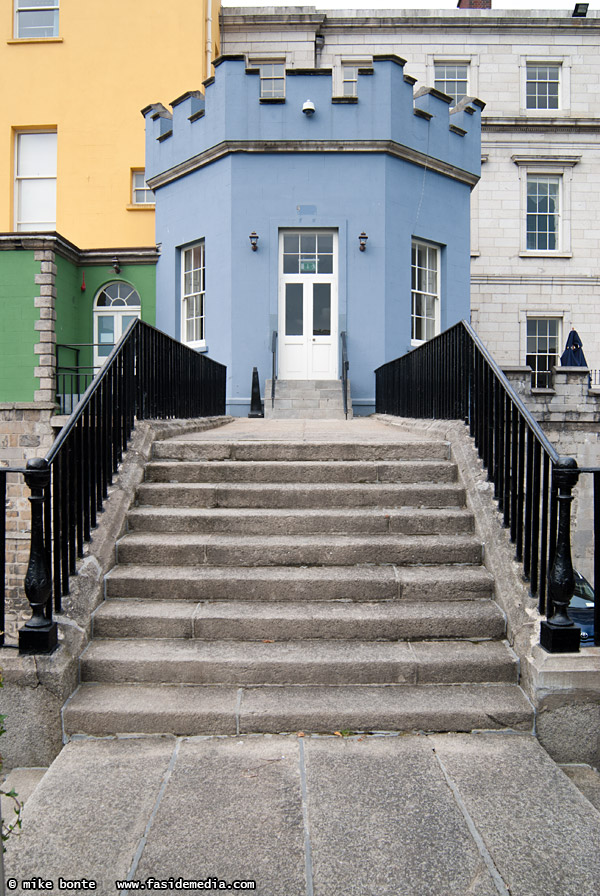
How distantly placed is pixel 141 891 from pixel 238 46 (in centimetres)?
2135

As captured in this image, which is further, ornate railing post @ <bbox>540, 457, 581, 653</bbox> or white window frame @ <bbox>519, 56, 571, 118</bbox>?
white window frame @ <bbox>519, 56, 571, 118</bbox>

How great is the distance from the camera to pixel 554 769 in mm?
2799

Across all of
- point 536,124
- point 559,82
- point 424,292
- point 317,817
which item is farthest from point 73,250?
point 559,82

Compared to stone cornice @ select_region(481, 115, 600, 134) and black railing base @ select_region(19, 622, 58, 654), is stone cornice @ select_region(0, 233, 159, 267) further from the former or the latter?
stone cornice @ select_region(481, 115, 600, 134)

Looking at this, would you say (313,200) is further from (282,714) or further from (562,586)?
(282,714)

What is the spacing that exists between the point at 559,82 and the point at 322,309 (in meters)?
13.8

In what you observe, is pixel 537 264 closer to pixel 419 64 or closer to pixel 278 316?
pixel 419 64

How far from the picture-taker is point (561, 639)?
125 inches

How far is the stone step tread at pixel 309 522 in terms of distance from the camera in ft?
14.2

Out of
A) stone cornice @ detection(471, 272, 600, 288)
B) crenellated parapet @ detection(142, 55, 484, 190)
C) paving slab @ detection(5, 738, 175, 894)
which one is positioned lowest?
paving slab @ detection(5, 738, 175, 894)

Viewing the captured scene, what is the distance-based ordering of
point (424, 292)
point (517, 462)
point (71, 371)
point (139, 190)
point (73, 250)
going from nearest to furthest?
point (517, 462) → point (424, 292) → point (71, 371) → point (73, 250) → point (139, 190)

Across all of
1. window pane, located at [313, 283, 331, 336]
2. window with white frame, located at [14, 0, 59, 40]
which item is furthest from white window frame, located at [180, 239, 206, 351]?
window with white frame, located at [14, 0, 59, 40]

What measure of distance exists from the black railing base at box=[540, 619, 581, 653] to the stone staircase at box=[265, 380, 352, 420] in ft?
27.2

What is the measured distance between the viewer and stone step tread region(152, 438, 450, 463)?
201 inches
